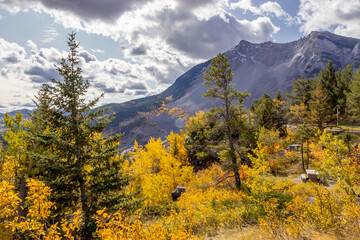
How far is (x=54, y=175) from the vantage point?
786cm

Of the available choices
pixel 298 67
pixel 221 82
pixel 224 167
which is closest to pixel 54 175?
pixel 224 167

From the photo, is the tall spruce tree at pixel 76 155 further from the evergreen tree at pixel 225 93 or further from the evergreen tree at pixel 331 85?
the evergreen tree at pixel 331 85

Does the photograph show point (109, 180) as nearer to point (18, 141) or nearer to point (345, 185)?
point (18, 141)

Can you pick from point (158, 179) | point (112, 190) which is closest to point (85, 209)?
point (112, 190)

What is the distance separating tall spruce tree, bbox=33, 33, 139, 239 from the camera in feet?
25.8

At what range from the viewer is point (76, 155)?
8.64 meters

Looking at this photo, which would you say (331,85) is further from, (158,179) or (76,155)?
(76,155)

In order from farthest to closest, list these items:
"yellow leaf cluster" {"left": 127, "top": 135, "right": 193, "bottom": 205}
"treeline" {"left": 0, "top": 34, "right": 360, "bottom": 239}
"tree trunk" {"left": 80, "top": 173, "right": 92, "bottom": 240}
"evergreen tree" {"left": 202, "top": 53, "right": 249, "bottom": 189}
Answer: "yellow leaf cluster" {"left": 127, "top": 135, "right": 193, "bottom": 205}, "evergreen tree" {"left": 202, "top": 53, "right": 249, "bottom": 189}, "tree trunk" {"left": 80, "top": 173, "right": 92, "bottom": 240}, "treeline" {"left": 0, "top": 34, "right": 360, "bottom": 239}

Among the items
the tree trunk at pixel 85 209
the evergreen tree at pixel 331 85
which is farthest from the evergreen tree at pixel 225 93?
the evergreen tree at pixel 331 85

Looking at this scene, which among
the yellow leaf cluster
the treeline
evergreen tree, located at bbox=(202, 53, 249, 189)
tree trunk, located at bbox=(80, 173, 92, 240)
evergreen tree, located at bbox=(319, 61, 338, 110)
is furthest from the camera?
evergreen tree, located at bbox=(319, 61, 338, 110)

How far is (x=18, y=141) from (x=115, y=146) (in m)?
6.06

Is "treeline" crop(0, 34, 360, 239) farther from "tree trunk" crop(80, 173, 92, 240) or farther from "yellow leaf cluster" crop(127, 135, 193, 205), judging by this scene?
"yellow leaf cluster" crop(127, 135, 193, 205)

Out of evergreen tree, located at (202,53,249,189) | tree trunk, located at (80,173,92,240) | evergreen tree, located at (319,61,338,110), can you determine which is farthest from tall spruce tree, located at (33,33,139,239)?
evergreen tree, located at (319,61,338,110)

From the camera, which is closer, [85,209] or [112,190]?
[85,209]
